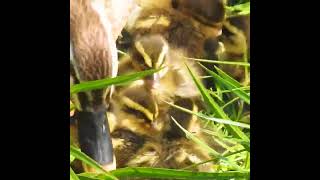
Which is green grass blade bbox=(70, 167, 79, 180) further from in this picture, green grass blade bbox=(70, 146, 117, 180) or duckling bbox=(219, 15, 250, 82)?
duckling bbox=(219, 15, 250, 82)

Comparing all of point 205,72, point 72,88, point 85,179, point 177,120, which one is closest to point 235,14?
point 205,72

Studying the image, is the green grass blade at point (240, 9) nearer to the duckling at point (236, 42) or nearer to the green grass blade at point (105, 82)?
the duckling at point (236, 42)

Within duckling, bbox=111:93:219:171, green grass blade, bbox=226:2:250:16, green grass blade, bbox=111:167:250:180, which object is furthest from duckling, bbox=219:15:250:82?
green grass blade, bbox=111:167:250:180

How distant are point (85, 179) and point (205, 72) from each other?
41cm

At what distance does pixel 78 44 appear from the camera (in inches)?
70.1

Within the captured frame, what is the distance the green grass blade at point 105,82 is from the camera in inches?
69.6

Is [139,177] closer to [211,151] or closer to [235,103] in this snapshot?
[211,151]

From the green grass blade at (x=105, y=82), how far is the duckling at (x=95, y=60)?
14mm

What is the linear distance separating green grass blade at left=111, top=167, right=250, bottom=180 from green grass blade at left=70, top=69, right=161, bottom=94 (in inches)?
8.5

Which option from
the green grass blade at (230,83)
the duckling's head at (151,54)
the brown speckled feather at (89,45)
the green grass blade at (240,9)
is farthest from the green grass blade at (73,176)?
the green grass blade at (240,9)

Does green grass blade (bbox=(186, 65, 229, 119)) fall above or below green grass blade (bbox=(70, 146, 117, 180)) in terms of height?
above

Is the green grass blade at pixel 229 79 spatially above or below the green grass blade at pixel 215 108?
above

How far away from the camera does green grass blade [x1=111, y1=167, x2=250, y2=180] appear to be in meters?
1.75

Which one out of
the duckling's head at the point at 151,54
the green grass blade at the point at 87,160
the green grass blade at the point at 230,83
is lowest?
the green grass blade at the point at 87,160
